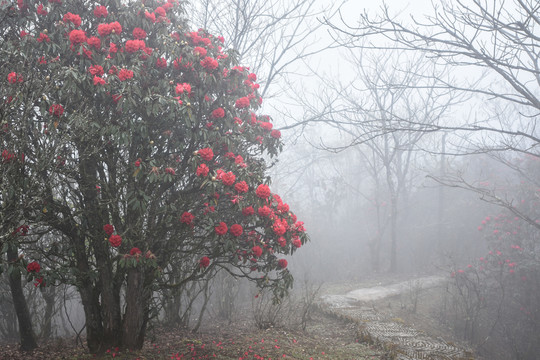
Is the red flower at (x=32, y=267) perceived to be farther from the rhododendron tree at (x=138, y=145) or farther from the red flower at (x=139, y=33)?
the red flower at (x=139, y=33)

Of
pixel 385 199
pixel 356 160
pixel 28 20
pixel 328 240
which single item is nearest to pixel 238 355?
pixel 28 20

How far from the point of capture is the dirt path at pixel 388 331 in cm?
471

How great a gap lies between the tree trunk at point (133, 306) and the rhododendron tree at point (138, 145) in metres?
0.01

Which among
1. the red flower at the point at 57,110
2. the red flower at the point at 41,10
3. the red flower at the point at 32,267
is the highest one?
the red flower at the point at 41,10

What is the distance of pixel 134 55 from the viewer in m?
3.53

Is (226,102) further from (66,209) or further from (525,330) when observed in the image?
(525,330)

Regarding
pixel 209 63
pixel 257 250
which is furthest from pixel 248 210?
pixel 209 63

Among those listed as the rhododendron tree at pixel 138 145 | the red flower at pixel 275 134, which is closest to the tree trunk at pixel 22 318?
the rhododendron tree at pixel 138 145

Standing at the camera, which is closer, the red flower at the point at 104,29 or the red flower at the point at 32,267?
the red flower at the point at 32,267

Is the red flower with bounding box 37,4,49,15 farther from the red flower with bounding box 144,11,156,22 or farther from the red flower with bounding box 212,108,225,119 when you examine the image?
the red flower with bounding box 212,108,225,119

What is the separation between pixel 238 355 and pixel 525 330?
6.82 m

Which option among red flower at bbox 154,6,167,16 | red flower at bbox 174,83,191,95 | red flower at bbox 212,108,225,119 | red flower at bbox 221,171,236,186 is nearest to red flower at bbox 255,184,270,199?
red flower at bbox 221,171,236,186

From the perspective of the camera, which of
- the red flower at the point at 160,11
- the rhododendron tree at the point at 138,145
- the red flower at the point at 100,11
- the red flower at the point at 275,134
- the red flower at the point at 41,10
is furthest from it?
the red flower at the point at 275,134

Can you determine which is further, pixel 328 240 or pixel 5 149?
pixel 328 240
